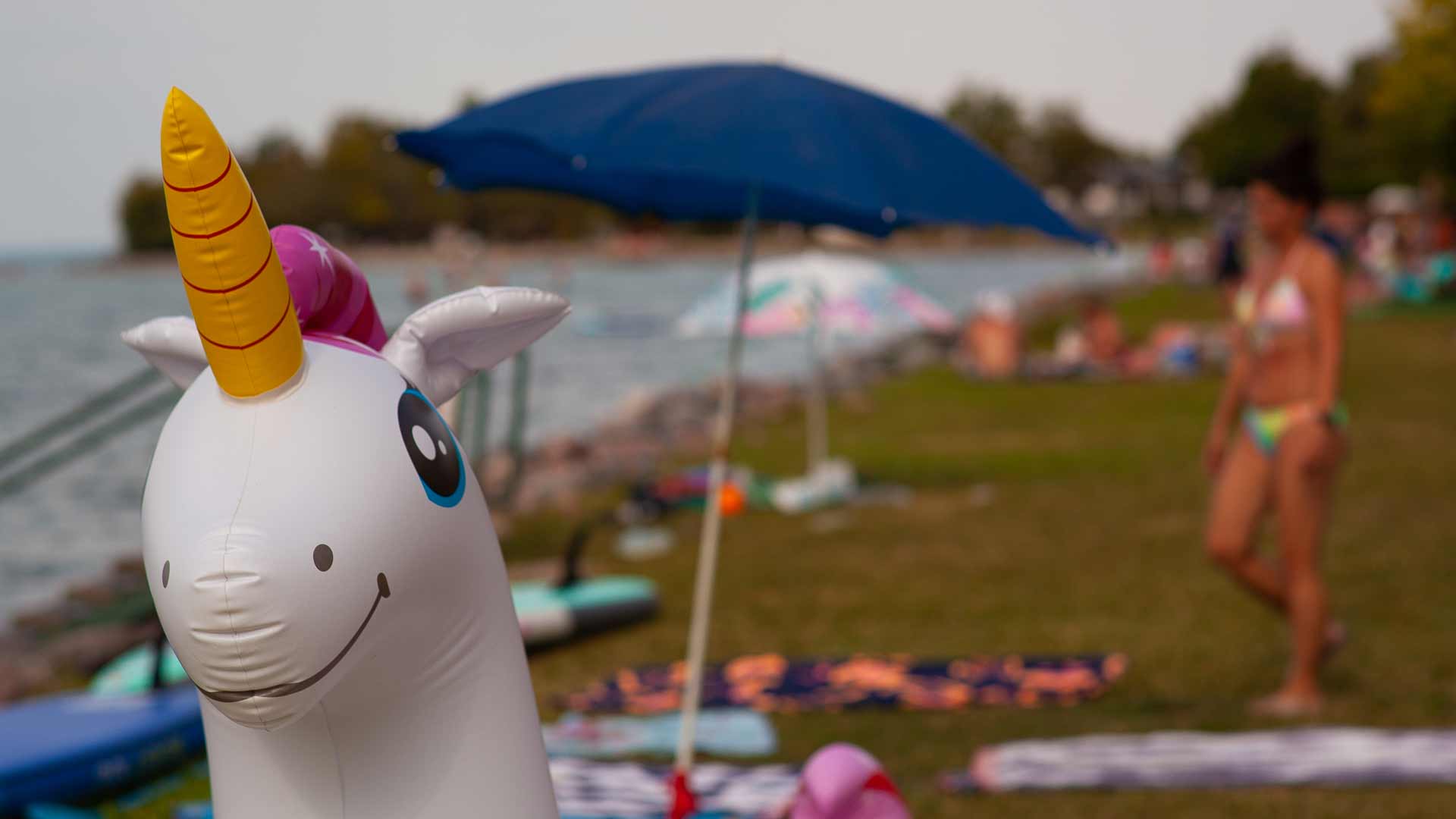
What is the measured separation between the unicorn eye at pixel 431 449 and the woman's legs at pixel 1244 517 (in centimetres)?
424

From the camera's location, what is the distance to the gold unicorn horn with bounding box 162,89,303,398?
2148 millimetres

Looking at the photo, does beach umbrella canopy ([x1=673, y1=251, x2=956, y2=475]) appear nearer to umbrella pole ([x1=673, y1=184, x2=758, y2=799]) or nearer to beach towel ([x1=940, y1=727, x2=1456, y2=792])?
beach towel ([x1=940, y1=727, x2=1456, y2=792])

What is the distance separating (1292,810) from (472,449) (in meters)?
6.55

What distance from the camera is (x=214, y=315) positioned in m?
2.24

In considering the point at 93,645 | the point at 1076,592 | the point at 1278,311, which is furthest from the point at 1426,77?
the point at 93,645

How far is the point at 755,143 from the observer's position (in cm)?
371

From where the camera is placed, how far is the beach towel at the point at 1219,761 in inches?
201

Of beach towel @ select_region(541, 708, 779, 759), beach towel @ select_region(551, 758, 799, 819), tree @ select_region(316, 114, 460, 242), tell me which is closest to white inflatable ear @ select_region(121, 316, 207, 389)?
beach towel @ select_region(551, 758, 799, 819)

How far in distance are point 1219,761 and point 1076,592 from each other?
3346 mm

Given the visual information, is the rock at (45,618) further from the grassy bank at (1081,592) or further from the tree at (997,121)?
the tree at (997,121)

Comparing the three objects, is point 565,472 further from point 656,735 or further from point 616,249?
point 616,249

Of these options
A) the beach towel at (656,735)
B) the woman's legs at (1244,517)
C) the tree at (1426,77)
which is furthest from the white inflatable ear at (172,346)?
the tree at (1426,77)

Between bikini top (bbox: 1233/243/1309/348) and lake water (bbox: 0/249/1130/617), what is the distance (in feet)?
9.66

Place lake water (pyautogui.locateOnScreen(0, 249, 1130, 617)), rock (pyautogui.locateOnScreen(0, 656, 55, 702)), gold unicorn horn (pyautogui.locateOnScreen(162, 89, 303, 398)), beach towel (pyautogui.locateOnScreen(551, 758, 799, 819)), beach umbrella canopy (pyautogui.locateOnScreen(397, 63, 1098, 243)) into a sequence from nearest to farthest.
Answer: gold unicorn horn (pyautogui.locateOnScreen(162, 89, 303, 398)) → beach umbrella canopy (pyautogui.locateOnScreen(397, 63, 1098, 243)) → beach towel (pyautogui.locateOnScreen(551, 758, 799, 819)) → rock (pyautogui.locateOnScreen(0, 656, 55, 702)) → lake water (pyautogui.locateOnScreen(0, 249, 1130, 617))
